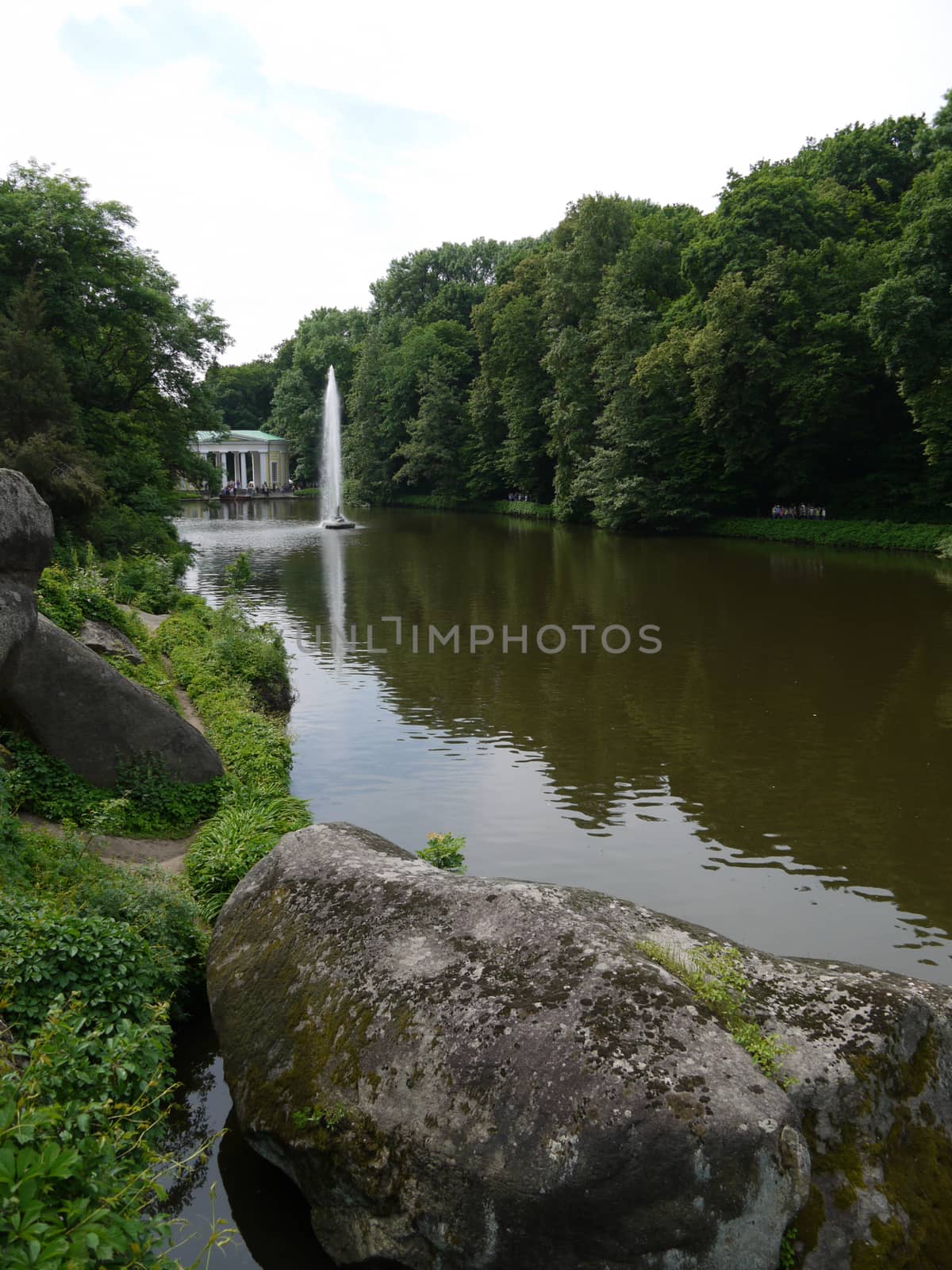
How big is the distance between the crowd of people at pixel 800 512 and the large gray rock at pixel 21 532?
40.8m

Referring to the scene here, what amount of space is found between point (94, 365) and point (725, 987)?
3019 centimetres

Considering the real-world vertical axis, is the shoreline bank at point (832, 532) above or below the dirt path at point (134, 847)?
above

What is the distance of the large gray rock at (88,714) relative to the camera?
10.3 m

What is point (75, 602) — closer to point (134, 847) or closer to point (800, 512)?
point (134, 847)

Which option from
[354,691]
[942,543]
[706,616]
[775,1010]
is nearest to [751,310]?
[942,543]

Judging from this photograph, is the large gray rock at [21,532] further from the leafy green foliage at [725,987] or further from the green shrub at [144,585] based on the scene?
the green shrub at [144,585]

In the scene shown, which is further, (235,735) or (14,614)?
(235,735)

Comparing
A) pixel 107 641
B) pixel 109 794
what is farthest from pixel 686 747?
pixel 107 641

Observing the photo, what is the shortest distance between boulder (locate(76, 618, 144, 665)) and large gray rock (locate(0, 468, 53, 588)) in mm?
5101

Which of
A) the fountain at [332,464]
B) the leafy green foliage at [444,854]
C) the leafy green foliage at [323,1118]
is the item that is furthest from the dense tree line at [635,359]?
the leafy green foliage at [323,1118]

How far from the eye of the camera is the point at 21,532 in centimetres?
869

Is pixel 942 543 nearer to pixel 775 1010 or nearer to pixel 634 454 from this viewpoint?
pixel 634 454

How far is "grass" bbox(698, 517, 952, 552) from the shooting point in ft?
126

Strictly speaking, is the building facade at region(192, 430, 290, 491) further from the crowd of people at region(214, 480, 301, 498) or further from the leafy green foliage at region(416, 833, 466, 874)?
the leafy green foliage at region(416, 833, 466, 874)
